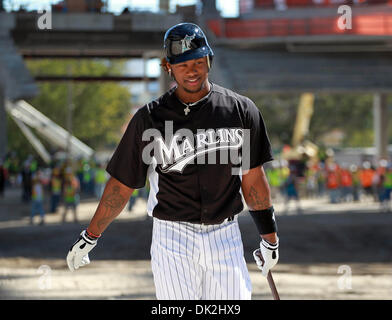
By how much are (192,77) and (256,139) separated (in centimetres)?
50

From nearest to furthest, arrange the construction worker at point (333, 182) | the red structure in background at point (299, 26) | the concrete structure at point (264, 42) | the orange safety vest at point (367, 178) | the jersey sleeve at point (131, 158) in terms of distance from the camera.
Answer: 1. the jersey sleeve at point (131, 158)
2. the construction worker at point (333, 182)
3. the orange safety vest at point (367, 178)
4. the concrete structure at point (264, 42)
5. the red structure in background at point (299, 26)

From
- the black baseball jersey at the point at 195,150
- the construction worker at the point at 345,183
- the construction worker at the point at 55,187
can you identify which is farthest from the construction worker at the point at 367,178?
the black baseball jersey at the point at 195,150

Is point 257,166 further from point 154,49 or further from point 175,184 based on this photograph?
point 154,49

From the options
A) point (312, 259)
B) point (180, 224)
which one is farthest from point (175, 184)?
point (312, 259)

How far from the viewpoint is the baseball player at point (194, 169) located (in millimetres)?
3547

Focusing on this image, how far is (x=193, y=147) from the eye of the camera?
3.59 m

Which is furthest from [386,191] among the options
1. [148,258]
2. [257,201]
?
[257,201]

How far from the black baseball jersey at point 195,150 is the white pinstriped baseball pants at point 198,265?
0.08 metres

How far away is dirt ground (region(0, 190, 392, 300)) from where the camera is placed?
895 centimetres

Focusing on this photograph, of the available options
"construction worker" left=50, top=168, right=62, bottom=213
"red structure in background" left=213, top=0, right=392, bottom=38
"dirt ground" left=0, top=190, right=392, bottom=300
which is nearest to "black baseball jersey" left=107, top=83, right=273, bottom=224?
"dirt ground" left=0, top=190, right=392, bottom=300

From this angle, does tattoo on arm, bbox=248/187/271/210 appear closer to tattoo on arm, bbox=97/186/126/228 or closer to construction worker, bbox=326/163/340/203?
tattoo on arm, bbox=97/186/126/228

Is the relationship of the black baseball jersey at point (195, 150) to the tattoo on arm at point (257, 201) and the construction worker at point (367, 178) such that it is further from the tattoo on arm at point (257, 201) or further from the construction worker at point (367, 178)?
the construction worker at point (367, 178)

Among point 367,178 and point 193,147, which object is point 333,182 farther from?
point 193,147
